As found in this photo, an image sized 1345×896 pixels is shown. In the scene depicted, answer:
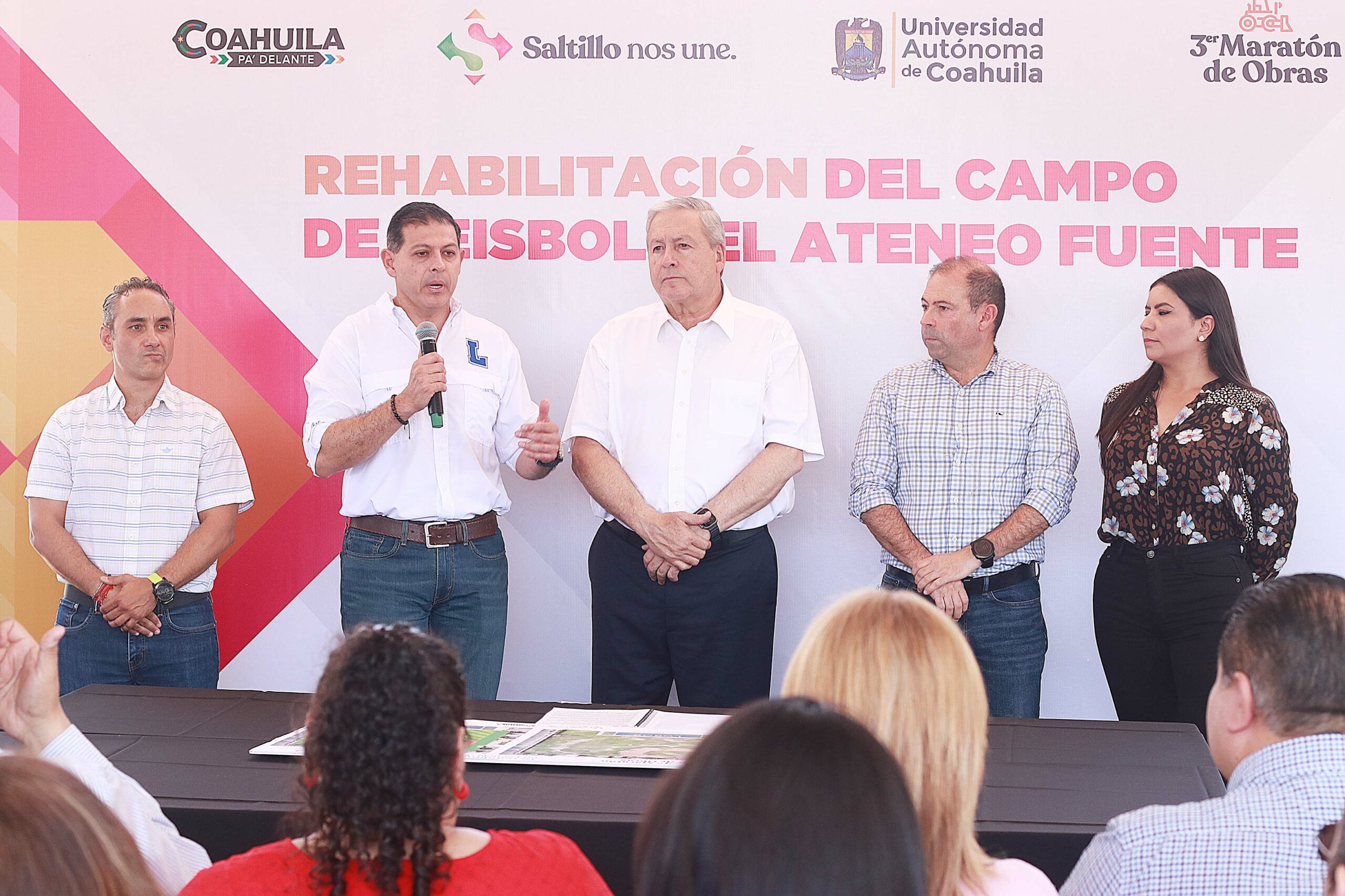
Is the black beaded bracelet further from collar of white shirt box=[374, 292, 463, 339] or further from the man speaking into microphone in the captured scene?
collar of white shirt box=[374, 292, 463, 339]

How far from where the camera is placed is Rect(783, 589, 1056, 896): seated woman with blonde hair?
4.08 ft

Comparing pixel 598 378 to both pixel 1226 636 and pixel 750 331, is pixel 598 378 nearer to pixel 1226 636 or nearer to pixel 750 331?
pixel 750 331

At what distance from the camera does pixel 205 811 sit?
72.2 inches

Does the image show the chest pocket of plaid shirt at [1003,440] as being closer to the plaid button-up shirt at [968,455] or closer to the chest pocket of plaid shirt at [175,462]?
the plaid button-up shirt at [968,455]

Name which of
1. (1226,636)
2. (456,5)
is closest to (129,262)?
(456,5)

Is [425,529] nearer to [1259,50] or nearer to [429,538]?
[429,538]

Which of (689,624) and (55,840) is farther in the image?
(689,624)

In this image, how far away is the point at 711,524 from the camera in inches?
133

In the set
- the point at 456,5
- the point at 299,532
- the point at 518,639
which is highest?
the point at 456,5

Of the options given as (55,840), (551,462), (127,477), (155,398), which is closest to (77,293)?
(155,398)

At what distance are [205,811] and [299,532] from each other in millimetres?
2463

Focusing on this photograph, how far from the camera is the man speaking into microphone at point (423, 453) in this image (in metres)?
3.45

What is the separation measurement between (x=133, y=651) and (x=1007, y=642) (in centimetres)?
276

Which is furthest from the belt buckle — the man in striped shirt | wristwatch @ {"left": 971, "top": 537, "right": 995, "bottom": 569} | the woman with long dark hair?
the woman with long dark hair
